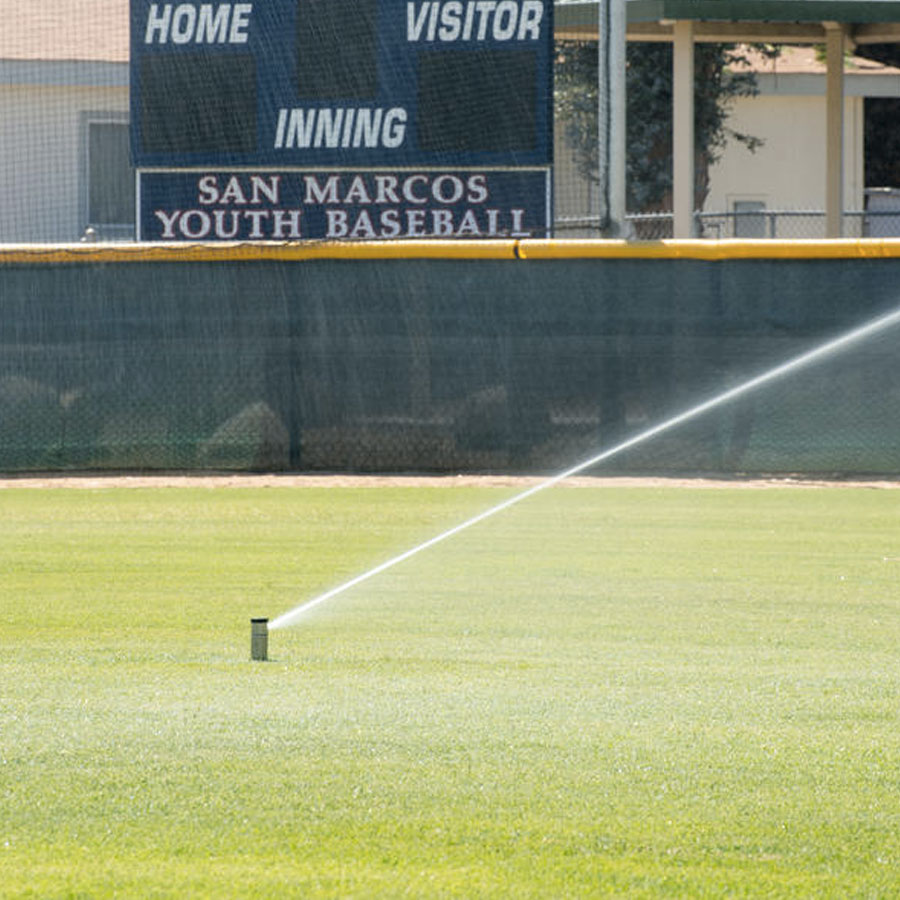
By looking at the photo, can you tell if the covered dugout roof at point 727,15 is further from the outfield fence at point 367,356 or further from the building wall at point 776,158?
the building wall at point 776,158

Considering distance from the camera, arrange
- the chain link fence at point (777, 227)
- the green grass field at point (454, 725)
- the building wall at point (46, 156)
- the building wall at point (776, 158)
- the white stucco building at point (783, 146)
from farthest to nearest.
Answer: the building wall at point (776, 158) → the white stucco building at point (783, 146) → the chain link fence at point (777, 227) → the building wall at point (46, 156) → the green grass field at point (454, 725)

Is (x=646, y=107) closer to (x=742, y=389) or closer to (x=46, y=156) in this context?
(x=46, y=156)

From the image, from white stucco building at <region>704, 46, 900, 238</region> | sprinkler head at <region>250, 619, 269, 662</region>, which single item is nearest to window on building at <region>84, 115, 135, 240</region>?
white stucco building at <region>704, 46, 900, 238</region>

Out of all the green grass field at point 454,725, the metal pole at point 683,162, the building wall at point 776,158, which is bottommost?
the green grass field at point 454,725

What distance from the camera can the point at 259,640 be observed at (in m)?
Answer: 5.89

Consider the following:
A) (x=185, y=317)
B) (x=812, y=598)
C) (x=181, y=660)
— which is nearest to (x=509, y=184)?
(x=185, y=317)

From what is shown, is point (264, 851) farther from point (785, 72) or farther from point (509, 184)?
point (785, 72)

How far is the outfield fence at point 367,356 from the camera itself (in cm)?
1432

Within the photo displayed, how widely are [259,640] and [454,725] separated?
1274 mm

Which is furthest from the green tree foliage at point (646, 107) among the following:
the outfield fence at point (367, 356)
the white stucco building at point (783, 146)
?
the outfield fence at point (367, 356)

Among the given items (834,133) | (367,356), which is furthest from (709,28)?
(367,356)

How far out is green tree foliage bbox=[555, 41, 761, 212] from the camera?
2562 cm

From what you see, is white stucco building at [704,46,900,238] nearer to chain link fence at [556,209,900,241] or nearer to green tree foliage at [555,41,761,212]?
chain link fence at [556,209,900,241]

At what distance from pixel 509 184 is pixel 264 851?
11.8 metres
